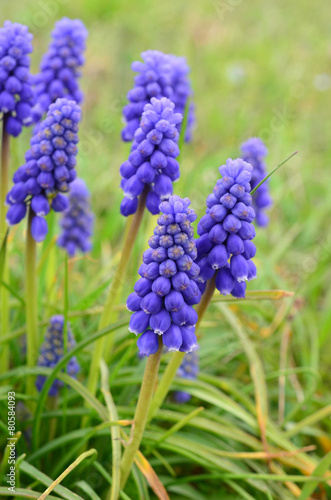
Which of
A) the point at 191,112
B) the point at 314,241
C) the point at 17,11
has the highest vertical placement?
the point at 17,11

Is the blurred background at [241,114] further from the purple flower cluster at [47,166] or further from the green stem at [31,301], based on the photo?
the purple flower cluster at [47,166]

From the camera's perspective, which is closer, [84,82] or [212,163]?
[212,163]

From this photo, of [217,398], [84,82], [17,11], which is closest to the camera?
[217,398]

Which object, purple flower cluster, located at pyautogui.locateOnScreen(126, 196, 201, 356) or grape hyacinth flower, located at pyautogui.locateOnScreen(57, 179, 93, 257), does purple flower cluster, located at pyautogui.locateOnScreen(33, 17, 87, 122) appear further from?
purple flower cluster, located at pyautogui.locateOnScreen(126, 196, 201, 356)

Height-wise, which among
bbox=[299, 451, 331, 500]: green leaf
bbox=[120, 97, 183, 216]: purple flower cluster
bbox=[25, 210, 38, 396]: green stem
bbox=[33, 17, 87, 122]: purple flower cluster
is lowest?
bbox=[299, 451, 331, 500]: green leaf

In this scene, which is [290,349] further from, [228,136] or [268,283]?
[228,136]

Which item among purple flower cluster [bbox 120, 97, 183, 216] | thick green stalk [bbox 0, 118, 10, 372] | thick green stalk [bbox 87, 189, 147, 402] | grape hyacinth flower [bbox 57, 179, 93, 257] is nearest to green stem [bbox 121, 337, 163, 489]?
thick green stalk [bbox 87, 189, 147, 402]

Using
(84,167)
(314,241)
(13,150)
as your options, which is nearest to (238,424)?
(13,150)

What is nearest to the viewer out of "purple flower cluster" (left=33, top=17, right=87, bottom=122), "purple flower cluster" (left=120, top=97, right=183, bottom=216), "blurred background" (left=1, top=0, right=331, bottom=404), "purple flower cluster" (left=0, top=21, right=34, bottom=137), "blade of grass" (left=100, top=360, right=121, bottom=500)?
"purple flower cluster" (left=120, top=97, right=183, bottom=216)
